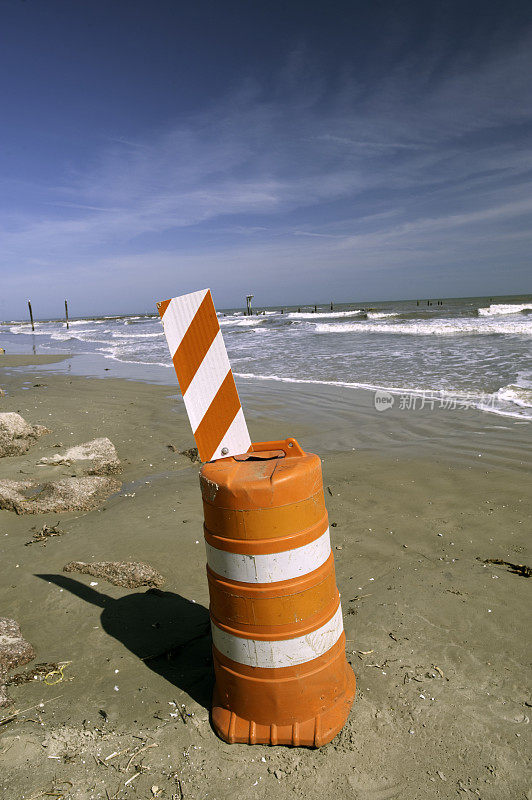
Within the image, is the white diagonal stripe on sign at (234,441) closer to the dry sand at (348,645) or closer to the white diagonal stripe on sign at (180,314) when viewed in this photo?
the white diagonal stripe on sign at (180,314)

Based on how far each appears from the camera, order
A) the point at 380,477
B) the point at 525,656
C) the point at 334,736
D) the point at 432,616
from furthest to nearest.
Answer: the point at 380,477
the point at 432,616
the point at 525,656
the point at 334,736

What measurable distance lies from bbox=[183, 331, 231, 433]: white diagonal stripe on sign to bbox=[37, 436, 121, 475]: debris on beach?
4.15 m

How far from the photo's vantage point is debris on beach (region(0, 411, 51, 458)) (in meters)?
6.41

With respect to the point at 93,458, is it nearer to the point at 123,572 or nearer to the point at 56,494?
the point at 56,494

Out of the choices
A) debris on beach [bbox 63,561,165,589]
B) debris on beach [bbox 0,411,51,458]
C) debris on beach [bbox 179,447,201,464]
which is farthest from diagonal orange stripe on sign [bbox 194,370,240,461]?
debris on beach [bbox 0,411,51,458]

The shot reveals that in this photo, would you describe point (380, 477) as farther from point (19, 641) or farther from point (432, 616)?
point (19, 641)

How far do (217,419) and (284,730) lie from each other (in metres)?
1.61

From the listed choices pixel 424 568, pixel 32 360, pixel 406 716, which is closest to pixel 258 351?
pixel 32 360

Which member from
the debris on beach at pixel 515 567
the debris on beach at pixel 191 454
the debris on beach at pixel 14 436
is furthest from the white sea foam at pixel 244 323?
the debris on beach at pixel 515 567

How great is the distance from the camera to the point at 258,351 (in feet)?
71.4

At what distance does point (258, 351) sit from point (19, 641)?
→ 19.4m

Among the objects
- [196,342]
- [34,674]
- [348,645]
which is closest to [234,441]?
[196,342]

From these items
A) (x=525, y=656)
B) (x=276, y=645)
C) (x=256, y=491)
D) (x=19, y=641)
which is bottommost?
(x=525, y=656)

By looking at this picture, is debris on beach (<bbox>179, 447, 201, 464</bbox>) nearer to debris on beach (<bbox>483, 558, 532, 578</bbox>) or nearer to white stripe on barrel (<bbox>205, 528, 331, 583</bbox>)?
debris on beach (<bbox>483, 558, 532, 578</bbox>)
